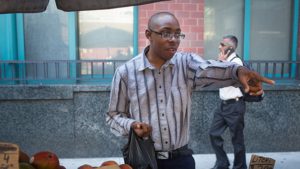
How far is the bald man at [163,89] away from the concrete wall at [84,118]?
2988 mm

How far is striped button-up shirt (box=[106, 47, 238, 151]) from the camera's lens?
7.20 feet

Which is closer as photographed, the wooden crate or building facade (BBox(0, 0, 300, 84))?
the wooden crate

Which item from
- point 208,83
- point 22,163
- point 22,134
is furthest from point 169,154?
point 22,134

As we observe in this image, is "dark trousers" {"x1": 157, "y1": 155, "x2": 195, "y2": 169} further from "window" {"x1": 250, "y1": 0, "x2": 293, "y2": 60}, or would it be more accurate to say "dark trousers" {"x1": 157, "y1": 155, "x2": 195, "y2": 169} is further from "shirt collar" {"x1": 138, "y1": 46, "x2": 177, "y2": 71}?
"window" {"x1": 250, "y1": 0, "x2": 293, "y2": 60}

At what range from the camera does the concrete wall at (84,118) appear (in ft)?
16.9

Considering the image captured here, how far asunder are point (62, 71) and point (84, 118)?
0.88 m

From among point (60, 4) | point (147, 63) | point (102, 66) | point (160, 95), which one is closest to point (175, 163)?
point (160, 95)

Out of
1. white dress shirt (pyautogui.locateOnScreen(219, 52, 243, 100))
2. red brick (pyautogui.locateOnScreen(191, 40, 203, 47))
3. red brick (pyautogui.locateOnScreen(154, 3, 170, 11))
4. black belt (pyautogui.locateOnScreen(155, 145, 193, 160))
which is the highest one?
red brick (pyautogui.locateOnScreen(154, 3, 170, 11))

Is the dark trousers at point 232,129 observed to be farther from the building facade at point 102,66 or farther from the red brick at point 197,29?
the red brick at point 197,29

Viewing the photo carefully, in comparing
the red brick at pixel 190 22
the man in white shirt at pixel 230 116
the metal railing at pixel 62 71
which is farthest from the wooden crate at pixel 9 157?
the red brick at pixel 190 22

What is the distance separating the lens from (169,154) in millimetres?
2248

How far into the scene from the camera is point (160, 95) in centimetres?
220

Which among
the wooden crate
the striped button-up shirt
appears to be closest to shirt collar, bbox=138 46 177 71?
the striped button-up shirt

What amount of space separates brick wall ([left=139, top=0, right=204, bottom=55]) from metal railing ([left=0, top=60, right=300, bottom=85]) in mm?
722
